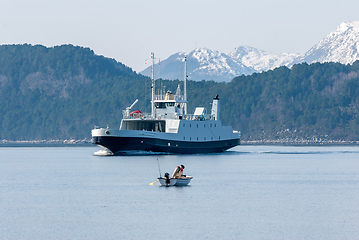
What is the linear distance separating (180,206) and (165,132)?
64.3 meters

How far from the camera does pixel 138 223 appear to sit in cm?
4706

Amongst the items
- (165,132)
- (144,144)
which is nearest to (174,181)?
(144,144)

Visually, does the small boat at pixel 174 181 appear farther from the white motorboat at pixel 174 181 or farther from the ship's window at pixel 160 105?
the ship's window at pixel 160 105

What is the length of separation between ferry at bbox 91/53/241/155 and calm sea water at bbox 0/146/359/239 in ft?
74.2

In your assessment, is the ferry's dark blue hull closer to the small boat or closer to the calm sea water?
the calm sea water

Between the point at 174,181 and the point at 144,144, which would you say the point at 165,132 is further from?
the point at 174,181

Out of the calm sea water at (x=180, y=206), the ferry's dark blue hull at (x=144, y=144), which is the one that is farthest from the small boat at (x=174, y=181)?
the ferry's dark blue hull at (x=144, y=144)

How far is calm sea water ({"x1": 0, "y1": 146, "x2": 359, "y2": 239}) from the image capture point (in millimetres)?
43969

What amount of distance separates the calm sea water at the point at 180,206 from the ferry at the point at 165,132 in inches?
890

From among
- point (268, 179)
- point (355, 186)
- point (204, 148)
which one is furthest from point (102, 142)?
point (355, 186)

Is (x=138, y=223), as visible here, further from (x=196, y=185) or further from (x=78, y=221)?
(x=196, y=185)

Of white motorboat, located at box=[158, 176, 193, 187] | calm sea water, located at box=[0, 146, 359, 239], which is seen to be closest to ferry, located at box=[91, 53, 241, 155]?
calm sea water, located at box=[0, 146, 359, 239]

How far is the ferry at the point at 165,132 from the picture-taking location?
368ft

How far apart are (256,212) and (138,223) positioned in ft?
33.3
